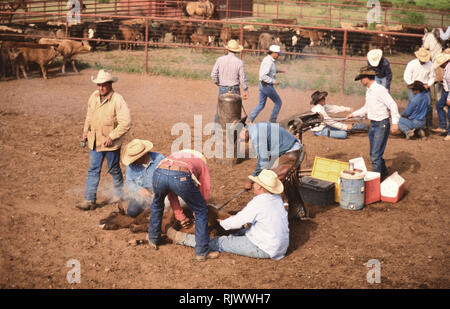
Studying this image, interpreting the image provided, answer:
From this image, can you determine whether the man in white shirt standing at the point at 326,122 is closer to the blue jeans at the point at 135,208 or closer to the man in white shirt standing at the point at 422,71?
the man in white shirt standing at the point at 422,71

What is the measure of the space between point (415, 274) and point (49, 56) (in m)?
12.9

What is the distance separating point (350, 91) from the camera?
47.3ft

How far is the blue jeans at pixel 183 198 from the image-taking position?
5113mm

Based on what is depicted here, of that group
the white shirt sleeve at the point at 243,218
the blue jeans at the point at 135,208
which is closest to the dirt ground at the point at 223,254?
the blue jeans at the point at 135,208

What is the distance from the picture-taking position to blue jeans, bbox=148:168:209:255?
16.8 ft

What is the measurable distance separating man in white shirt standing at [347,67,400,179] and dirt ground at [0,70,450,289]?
0.78 metres

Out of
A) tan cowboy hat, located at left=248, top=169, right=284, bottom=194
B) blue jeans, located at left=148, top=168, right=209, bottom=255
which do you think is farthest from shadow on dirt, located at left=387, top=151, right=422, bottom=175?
blue jeans, located at left=148, top=168, right=209, bottom=255

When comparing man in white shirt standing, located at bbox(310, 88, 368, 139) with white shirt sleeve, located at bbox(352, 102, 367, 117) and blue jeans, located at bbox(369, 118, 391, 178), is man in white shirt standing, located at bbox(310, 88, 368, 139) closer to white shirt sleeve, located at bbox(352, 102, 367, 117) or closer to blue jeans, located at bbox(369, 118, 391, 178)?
white shirt sleeve, located at bbox(352, 102, 367, 117)

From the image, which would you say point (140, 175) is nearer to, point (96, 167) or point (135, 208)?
point (135, 208)

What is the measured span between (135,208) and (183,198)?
1.24m

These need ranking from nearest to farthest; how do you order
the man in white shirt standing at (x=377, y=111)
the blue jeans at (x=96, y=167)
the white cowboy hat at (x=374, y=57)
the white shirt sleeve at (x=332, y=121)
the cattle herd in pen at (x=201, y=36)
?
the blue jeans at (x=96, y=167) < the man in white shirt standing at (x=377, y=111) < the white cowboy hat at (x=374, y=57) < the white shirt sleeve at (x=332, y=121) < the cattle herd in pen at (x=201, y=36)

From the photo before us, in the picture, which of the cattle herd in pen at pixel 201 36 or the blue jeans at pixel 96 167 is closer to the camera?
the blue jeans at pixel 96 167

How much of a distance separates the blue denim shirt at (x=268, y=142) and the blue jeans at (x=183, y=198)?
1.33 metres

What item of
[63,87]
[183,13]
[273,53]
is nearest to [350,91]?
[273,53]
